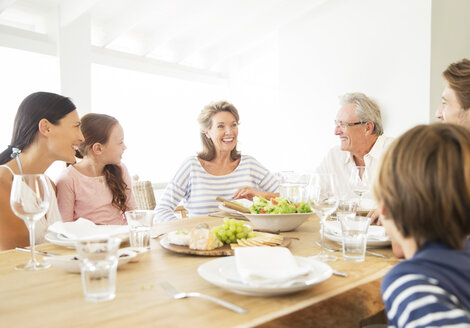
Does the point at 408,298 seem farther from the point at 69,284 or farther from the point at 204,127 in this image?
the point at 204,127

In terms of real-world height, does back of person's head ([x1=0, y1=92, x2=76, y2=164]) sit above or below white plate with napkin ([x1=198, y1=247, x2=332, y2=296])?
above

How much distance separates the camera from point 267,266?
3.01ft

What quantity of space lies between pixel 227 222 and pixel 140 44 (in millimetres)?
5527

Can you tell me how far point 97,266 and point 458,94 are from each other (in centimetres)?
186

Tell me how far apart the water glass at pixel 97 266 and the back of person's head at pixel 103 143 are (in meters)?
1.54

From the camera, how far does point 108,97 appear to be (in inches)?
239

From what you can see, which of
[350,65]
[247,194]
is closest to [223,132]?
[247,194]

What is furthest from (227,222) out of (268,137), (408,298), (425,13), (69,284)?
(268,137)

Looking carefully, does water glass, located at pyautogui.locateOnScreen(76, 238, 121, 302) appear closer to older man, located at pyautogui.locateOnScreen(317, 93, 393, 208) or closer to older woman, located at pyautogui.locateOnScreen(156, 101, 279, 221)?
older woman, located at pyautogui.locateOnScreen(156, 101, 279, 221)

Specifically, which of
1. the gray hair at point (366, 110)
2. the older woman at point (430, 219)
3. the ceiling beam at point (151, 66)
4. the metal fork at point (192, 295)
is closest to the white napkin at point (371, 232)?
the older woman at point (430, 219)

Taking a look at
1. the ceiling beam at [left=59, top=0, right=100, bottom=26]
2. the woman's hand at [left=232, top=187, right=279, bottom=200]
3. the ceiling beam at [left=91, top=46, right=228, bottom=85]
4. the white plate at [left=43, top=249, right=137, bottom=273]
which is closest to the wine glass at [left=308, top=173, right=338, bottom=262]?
the white plate at [left=43, top=249, right=137, bottom=273]

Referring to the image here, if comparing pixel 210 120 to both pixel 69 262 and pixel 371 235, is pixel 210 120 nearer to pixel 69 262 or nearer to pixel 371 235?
pixel 371 235

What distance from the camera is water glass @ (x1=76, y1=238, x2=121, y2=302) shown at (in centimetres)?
81

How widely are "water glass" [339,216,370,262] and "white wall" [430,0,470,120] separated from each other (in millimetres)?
3898
